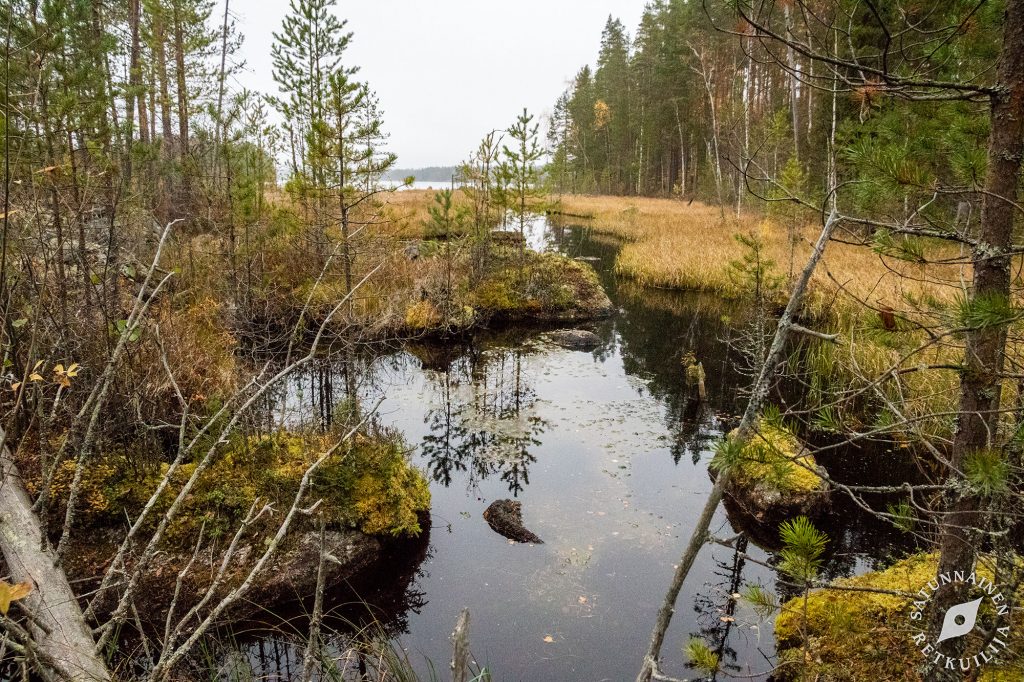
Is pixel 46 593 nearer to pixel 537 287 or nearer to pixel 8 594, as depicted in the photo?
pixel 8 594

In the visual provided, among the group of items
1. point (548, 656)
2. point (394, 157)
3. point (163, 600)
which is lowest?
point (548, 656)

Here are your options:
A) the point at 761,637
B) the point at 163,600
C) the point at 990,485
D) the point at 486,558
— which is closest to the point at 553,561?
the point at 486,558

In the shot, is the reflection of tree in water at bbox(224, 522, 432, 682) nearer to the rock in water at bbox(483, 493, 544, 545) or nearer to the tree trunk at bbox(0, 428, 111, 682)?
the rock in water at bbox(483, 493, 544, 545)

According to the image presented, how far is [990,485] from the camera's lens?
1860 millimetres

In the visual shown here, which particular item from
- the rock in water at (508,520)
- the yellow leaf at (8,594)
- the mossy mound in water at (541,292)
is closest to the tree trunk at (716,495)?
the yellow leaf at (8,594)

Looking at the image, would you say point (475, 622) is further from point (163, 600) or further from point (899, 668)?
point (899, 668)

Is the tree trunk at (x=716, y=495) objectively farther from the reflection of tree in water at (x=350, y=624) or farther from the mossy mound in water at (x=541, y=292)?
the mossy mound in water at (x=541, y=292)

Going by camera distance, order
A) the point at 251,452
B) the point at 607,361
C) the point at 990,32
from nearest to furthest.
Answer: the point at 990,32 < the point at 251,452 < the point at 607,361

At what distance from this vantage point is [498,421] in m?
8.12

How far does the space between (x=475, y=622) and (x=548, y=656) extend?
66 cm

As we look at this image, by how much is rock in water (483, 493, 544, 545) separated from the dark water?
0.11 meters

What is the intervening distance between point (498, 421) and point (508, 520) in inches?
97.5

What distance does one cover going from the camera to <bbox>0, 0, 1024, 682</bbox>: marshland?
7.28ft

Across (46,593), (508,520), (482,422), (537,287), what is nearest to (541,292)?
(537,287)
